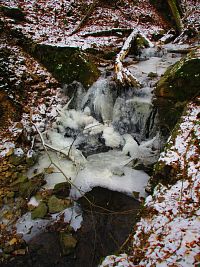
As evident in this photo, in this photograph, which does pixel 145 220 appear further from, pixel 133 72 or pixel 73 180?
pixel 133 72

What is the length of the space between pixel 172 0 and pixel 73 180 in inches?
339

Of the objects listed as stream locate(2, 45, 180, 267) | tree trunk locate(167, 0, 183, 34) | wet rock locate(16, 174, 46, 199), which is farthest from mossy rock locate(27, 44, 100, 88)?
tree trunk locate(167, 0, 183, 34)

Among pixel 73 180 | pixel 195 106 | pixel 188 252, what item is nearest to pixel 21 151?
pixel 73 180

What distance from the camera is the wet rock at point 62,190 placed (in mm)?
5121

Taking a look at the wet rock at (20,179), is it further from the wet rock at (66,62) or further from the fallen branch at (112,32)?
the fallen branch at (112,32)

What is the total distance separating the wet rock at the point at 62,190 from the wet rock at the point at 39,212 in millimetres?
421

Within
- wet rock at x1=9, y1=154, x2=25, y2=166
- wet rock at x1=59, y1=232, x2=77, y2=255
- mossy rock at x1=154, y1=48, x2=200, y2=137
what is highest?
mossy rock at x1=154, y1=48, x2=200, y2=137

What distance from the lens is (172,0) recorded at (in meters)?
10.1

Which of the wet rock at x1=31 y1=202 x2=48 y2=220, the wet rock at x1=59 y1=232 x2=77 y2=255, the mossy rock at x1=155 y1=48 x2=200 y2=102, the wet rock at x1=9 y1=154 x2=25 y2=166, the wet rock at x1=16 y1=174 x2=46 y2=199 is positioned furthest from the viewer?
the wet rock at x1=9 y1=154 x2=25 y2=166

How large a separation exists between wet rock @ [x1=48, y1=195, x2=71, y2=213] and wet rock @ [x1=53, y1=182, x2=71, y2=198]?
0.56ft

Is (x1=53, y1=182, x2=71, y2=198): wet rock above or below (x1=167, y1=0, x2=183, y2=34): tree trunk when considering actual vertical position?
below

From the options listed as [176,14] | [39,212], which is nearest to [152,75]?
[39,212]

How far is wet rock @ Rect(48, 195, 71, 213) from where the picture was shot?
4.75m

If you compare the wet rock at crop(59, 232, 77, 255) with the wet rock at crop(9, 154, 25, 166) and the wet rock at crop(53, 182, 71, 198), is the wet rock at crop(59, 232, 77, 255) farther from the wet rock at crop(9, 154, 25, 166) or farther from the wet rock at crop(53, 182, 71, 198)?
the wet rock at crop(9, 154, 25, 166)
